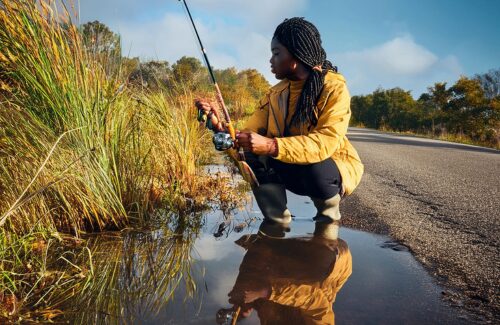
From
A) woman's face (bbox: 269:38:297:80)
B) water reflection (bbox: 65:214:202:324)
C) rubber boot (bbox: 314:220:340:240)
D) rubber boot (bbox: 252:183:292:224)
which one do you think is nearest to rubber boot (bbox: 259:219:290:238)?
rubber boot (bbox: 252:183:292:224)

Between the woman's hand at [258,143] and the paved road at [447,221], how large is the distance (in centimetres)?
98

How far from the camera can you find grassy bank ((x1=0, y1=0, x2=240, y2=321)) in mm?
1590

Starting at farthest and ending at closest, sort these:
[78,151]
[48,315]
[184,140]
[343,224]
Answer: [184,140] → [343,224] → [78,151] → [48,315]

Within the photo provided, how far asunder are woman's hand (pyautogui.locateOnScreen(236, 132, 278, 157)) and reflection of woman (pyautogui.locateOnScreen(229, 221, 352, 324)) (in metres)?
0.55

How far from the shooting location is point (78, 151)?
204cm

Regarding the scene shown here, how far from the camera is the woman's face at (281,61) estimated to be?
93.1 inches

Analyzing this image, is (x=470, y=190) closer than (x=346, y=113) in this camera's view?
No

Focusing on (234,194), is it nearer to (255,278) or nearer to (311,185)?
(311,185)

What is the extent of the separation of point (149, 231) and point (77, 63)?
1094 mm

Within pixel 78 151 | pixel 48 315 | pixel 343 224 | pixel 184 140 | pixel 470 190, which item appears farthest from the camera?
pixel 470 190

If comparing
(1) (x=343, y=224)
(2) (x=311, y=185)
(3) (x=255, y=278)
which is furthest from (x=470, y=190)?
(3) (x=255, y=278)

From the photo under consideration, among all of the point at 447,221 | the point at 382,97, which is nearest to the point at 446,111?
the point at 382,97

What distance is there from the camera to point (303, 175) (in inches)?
95.9

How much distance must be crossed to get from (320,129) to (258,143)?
1.44 feet
